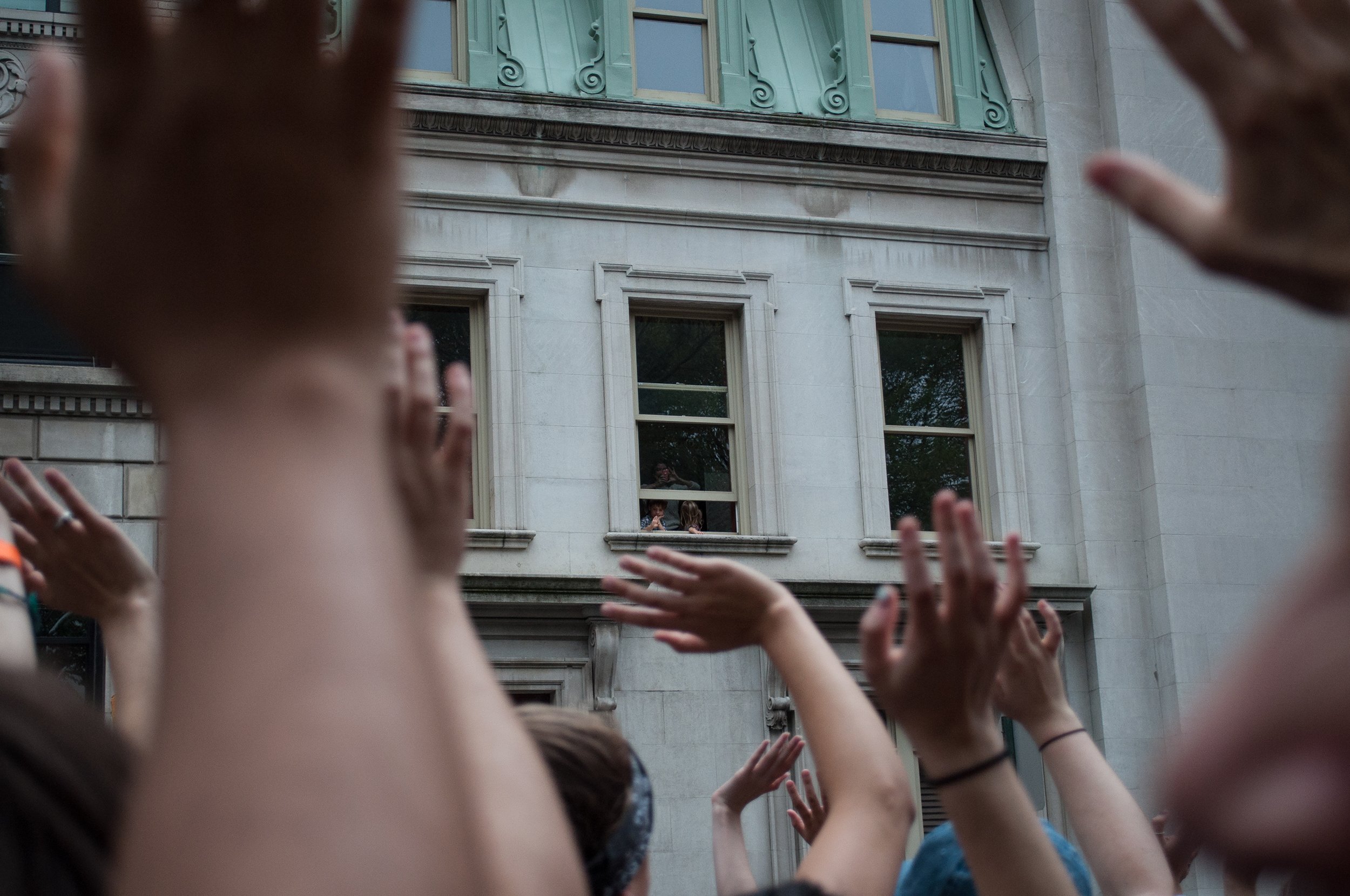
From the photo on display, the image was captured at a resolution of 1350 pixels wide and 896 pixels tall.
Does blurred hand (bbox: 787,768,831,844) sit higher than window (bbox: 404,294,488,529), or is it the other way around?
window (bbox: 404,294,488,529)

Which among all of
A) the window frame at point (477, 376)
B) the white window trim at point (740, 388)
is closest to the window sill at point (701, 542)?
the white window trim at point (740, 388)

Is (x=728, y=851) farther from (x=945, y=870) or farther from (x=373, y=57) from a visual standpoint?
(x=373, y=57)

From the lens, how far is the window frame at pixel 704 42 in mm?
15641

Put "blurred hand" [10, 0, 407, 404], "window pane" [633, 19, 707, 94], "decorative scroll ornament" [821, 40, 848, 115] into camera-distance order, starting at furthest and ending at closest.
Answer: "decorative scroll ornament" [821, 40, 848, 115] < "window pane" [633, 19, 707, 94] < "blurred hand" [10, 0, 407, 404]

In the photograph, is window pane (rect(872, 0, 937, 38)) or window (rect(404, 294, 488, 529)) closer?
window (rect(404, 294, 488, 529))

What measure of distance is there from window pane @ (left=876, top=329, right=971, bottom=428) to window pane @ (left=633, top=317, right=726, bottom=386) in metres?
1.75


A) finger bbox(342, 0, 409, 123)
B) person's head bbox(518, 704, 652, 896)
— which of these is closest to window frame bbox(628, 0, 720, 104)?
person's head bbox(518, 704, 652, 896)

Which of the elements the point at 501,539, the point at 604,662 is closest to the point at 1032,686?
the point at 604,662

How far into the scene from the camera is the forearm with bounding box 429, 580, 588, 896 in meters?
1.49

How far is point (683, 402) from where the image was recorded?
49.1 feet

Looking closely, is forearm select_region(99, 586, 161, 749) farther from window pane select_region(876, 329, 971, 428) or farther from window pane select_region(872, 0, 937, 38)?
window pane select_region(872, 0, 937, 38)

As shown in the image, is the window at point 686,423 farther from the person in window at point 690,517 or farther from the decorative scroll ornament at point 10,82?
the decorative scroll ornament at point 10,82

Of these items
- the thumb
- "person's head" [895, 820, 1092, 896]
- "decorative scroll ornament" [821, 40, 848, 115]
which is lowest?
"person's head" [895, 820, 1092, 896]

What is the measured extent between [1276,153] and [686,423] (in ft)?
44.9
